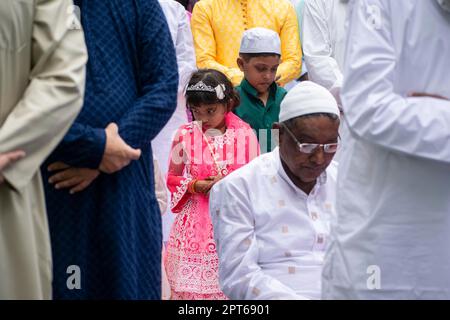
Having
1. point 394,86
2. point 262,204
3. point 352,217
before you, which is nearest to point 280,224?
point 262,204

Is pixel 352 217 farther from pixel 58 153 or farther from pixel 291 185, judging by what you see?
pixel 58 153

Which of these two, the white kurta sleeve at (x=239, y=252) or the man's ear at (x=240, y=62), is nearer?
the white kurta sleeve at (x=239, y=252)

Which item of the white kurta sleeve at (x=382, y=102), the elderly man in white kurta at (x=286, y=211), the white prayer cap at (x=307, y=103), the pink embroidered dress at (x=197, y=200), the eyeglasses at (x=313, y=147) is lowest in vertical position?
the pink embroidered dress at (x=197, y=200)

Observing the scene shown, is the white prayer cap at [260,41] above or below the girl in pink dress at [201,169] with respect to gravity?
above

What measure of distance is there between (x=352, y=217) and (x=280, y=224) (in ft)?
1.99

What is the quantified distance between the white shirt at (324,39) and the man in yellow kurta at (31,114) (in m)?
3.27

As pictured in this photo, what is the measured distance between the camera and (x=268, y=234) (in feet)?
13.0

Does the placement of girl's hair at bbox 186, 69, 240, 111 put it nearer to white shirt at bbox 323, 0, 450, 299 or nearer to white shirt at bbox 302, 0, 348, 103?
white shirt at bbox 302, 0, 348, 103

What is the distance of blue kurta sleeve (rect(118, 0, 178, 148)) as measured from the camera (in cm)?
359

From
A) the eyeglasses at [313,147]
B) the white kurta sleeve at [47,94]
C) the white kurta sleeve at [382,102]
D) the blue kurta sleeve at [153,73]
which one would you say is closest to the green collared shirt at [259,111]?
the eyeglasses at [313,147]

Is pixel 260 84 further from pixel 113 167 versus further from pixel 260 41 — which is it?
pixel 113 167

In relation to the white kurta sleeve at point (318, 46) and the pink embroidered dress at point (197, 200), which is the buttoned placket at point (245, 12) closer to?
the white kurta sleeve at point (318, 46)

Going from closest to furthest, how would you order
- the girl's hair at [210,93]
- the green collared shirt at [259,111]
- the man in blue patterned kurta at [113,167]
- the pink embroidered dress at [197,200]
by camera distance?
the man in blue patterned kurta at [113,167] → the pink embroidered dress at [197,200] → the girl's hair at [210,93] → the green collared shirt at [259,111]

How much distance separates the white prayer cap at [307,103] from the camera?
4051mm
